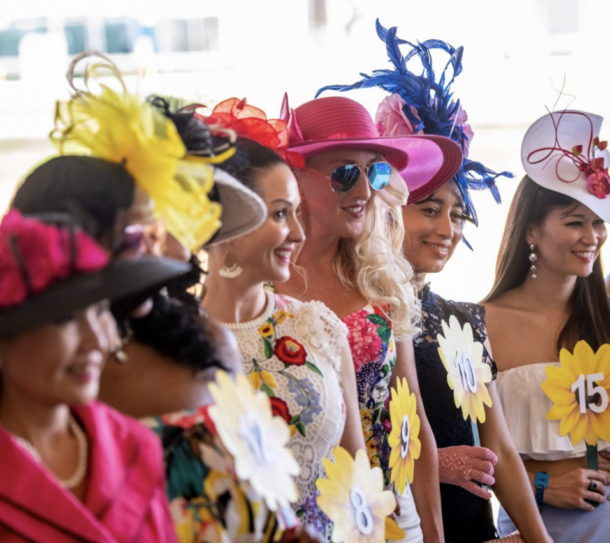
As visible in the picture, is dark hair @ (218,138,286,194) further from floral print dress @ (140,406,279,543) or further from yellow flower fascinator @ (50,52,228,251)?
floral print dress @ (140,406,279,543)

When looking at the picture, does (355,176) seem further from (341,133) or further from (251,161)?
(251,161)

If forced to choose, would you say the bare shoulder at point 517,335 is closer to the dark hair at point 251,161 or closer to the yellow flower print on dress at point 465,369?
the yellow flower print on dress at point 465,369

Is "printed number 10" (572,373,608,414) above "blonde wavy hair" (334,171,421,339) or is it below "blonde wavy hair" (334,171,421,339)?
below

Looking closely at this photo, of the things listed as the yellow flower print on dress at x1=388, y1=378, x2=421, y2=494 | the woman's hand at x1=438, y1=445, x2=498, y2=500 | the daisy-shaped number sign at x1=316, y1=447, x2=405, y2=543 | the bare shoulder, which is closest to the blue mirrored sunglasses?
the yellow flower print on dress at x1=388, y1=378, x2=421, y2=494

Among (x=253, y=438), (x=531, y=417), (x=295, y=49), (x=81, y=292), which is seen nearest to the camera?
(x=81, y=292)

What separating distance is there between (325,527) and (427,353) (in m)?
0.99

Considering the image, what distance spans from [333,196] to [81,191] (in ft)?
4.61

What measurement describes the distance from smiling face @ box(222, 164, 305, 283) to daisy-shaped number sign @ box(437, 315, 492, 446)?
1.01m

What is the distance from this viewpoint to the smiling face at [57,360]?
128 cm

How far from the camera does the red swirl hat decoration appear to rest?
2248 millimetres

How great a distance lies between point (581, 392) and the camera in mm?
3514

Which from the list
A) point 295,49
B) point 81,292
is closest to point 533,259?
point 81,292

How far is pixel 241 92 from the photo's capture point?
11.8m

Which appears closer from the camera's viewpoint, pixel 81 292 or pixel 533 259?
pixel 81 292
